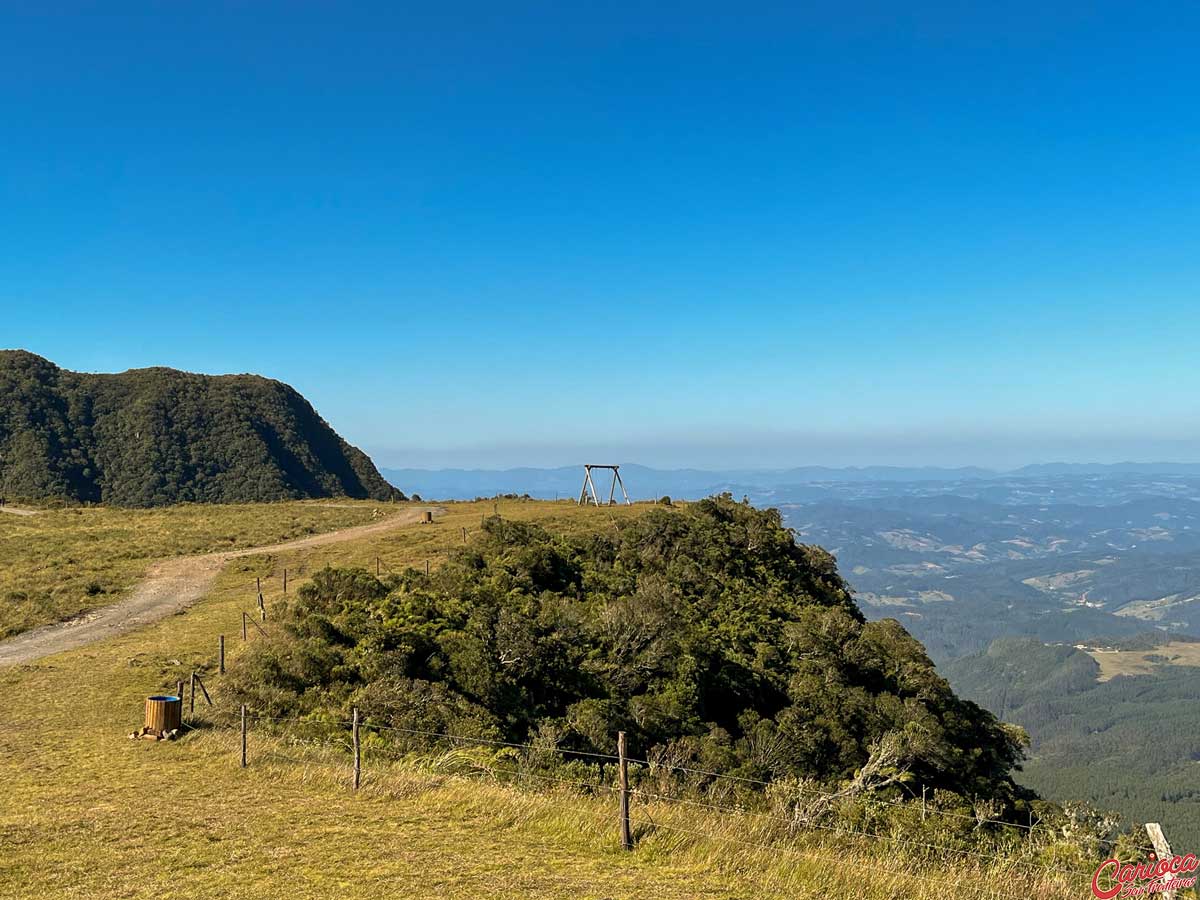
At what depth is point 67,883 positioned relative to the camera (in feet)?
27.3

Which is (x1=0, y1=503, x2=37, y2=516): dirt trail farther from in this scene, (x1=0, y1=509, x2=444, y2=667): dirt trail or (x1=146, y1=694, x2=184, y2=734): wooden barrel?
(x1=146, y1=694, x2=184, y2=734): wooden barrel

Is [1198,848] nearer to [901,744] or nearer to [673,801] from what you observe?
[901,744]

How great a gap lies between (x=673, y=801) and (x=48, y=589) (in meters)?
30.3

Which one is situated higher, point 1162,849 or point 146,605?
point 1162,849

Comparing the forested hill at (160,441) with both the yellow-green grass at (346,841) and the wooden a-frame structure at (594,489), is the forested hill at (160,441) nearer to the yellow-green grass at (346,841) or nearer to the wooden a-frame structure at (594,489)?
the wooden a-frame structure at (594,489)

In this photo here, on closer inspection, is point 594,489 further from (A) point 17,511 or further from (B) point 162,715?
(A) point 17,511

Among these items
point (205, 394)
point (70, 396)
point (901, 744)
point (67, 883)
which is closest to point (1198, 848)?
point (901, 744)

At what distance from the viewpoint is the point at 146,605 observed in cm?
2702

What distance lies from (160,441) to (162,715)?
338 ft

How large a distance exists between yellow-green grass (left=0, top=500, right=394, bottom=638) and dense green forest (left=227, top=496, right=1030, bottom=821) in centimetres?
1181

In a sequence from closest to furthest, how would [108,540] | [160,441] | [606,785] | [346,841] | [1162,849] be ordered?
[1162,849]
[346,841]
[606,785]
[108,540]
[160,441]

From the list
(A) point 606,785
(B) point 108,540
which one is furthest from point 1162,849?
(B) point 108,540

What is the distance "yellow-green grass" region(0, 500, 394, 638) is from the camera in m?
27.5

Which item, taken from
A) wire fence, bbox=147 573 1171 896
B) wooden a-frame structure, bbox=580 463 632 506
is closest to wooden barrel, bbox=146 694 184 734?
wire fence, bbox=147 573 1171 896
